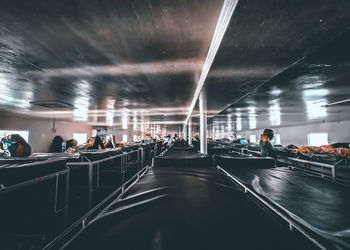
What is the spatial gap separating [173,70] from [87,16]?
1.92 metres

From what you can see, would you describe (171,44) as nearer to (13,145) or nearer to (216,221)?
(216,221)

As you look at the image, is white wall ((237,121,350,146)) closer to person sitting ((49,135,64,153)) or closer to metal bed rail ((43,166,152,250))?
metal bed rail ((43,166,152,250))

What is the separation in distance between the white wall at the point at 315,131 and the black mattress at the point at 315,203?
14001 mm

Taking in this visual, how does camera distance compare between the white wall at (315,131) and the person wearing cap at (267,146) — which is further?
the white wall at (315,131)

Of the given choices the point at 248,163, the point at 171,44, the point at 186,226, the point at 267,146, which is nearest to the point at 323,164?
the point at 248,163

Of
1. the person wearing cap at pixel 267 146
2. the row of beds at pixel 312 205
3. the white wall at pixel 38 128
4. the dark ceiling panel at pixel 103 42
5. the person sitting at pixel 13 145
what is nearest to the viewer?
the row of beds at pixel 312 205

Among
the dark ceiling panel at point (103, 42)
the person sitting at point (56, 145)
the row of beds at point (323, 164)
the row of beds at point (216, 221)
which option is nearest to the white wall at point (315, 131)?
the row of beds at point (323, 164)

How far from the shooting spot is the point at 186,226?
1.17m

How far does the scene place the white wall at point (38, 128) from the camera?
9814 millimetres

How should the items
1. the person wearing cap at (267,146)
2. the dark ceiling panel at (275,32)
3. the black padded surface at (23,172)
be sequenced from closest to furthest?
the dark ceiling panel at (275,32)
the black padded surface at (23,172)
the person wearing cap at (267,146)

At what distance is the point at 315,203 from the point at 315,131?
17098 mm

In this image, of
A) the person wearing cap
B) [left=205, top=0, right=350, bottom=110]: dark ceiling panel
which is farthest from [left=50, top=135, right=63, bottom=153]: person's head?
the person wearing cap

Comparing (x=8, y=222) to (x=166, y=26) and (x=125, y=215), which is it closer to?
(x=125, y=215)

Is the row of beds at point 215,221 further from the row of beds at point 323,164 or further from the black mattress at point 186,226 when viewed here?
the row of beds at point 323,164
